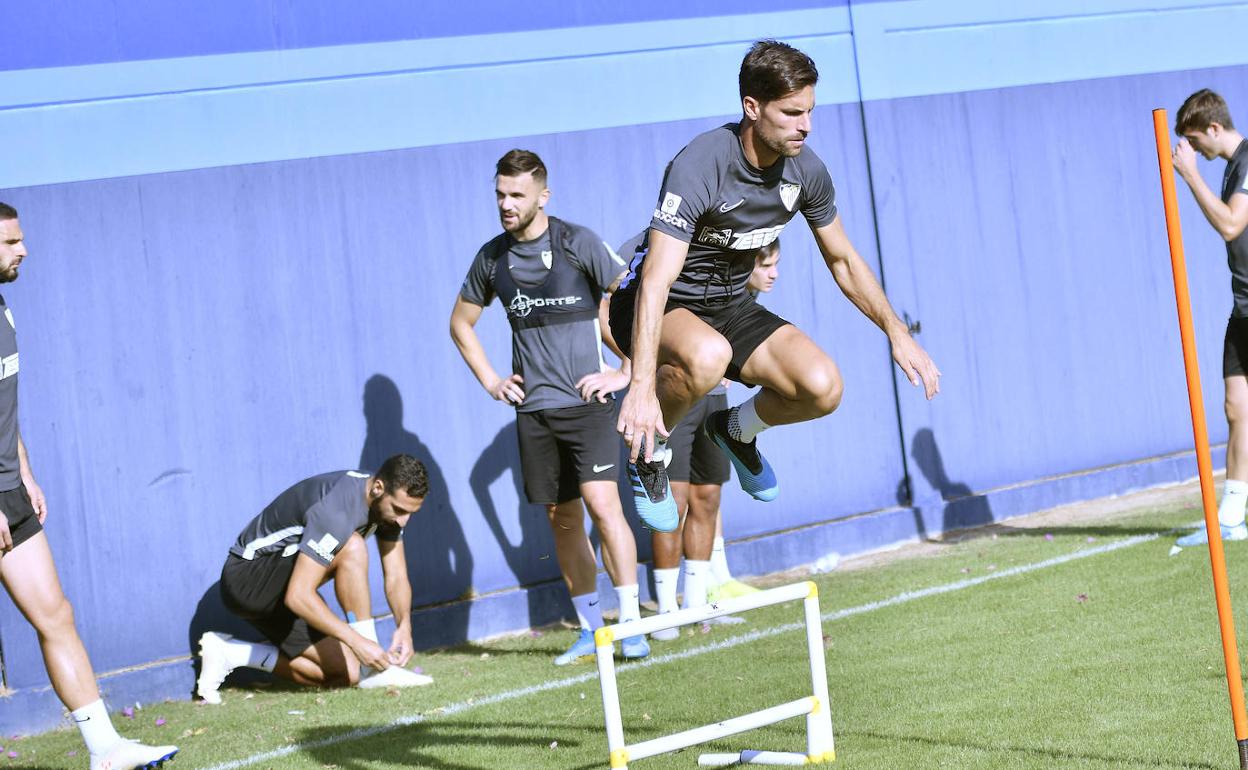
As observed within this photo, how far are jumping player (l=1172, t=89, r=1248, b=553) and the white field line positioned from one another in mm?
658

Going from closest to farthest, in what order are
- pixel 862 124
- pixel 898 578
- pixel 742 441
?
pixel 742 441 < pixel 898 578 < pixel 862 124

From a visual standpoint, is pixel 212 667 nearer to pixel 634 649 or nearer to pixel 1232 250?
pixel 634 649

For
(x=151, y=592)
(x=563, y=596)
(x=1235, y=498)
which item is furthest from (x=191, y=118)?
(x=1235, y=498)

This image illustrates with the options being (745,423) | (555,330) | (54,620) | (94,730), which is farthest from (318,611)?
(745,423)

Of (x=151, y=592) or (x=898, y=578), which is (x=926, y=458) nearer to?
(x=898, y=578)

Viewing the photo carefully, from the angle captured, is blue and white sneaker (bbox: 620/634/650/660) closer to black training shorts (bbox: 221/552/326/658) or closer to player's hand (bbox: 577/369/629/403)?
player's hand (bbox: 577/369/629/403)

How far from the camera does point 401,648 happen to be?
23.8 ft

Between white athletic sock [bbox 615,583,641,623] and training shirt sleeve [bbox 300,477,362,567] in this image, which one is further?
training shirt sleeve [bbox 300,477,362,567]

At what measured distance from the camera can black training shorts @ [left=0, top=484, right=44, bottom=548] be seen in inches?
222

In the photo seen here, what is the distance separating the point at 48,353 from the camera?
25.2 feet

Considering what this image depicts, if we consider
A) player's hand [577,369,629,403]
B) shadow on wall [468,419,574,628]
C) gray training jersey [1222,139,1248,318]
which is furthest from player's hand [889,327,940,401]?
shadow on wall [468,419,574,628]

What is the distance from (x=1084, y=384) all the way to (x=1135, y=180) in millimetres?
1797

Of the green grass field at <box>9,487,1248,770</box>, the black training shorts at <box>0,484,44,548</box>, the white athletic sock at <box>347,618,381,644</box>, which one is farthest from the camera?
the white athletic sock at <box>347,618,381,644</box>

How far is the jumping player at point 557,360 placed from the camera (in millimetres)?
7531
